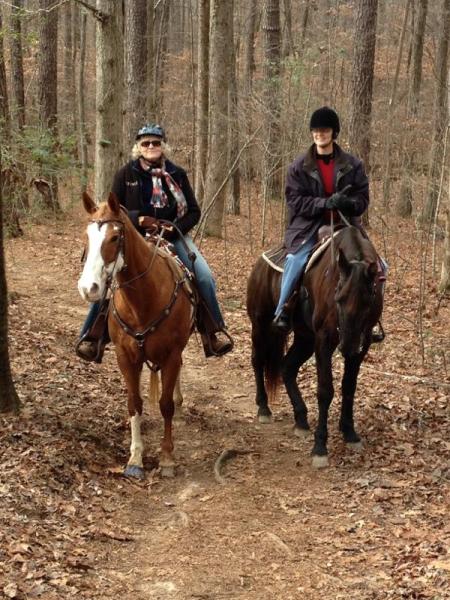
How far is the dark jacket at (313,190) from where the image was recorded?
7031mm

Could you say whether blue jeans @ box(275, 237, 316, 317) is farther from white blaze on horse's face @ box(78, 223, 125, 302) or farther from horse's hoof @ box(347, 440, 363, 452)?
white blaze on horse's face @ box(78, 223, 125, 302)

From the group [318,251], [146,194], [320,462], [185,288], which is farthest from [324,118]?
[320,462]

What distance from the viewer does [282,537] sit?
525cm

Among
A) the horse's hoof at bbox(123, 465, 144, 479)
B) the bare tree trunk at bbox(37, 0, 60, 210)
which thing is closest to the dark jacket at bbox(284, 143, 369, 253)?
the horse's hoof at bbox(123, 465, 144, 479)

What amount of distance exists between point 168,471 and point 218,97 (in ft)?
39.7

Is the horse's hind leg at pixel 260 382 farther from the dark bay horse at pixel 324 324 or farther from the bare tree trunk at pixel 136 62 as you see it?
the bare tree trunk at pixel 136 62

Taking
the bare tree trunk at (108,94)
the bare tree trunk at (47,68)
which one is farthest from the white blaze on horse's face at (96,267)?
the bare tree trunk at (47,68)

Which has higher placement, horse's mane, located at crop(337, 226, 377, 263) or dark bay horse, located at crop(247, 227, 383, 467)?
horse's mane, located at crop(337, 226, 377, 263)

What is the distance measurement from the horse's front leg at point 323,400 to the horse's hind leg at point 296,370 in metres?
0.85

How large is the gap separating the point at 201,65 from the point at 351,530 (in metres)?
15.4

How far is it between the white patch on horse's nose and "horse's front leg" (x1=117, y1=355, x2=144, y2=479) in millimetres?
1284

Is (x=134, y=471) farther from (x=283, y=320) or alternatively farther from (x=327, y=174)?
(x=327, y=174)

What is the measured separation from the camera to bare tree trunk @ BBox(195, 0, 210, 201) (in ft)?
60.5

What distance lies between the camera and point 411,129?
1858cm
